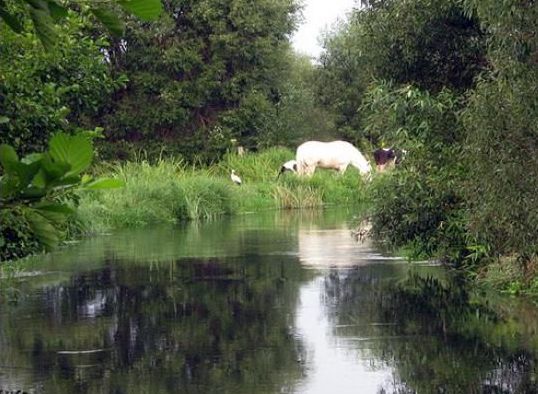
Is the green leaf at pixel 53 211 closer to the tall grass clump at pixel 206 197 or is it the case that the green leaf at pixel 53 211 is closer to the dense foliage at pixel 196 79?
the tall grass clump at pixel 206 197

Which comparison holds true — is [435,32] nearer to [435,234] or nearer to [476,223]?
[435,234]

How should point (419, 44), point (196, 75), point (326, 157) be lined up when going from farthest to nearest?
point (196, 75) < point (326, 157) < point (419, 44)

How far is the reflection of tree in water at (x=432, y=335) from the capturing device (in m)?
11.5

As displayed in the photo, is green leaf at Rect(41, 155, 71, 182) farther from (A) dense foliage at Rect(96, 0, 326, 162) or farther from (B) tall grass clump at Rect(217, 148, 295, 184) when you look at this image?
(A) dense foliage at Rect(96, 0, 326, 162)

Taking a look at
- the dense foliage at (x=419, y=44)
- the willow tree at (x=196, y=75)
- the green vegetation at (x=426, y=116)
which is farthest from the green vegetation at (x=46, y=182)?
the willow tree at (x=196, y=75)

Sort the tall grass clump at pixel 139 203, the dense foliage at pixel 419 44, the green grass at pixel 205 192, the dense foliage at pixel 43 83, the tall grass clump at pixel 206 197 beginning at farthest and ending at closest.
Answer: the tall grass clump at pixel 206 197 → the green grass at pixel 205 192 → the tall grass clump at pixel 139 203 → the dense foliage at pixel 419 44 → the dense foliage at pixel 43 83

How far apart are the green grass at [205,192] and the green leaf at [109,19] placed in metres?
27.1

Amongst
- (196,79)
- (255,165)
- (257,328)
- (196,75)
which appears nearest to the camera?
(257,328)

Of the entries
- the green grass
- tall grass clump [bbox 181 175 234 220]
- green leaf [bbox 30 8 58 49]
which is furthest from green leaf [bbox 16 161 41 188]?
tall grass clump [bbox 181 175 234 220]

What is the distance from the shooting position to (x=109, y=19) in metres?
3.07

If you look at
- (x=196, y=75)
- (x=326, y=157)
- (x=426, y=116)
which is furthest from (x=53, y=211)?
(x=196, y=75)

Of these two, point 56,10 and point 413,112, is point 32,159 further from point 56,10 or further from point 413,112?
point 413,112

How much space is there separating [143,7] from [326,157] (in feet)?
140

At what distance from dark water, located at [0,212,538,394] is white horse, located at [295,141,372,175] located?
21.0 meters
